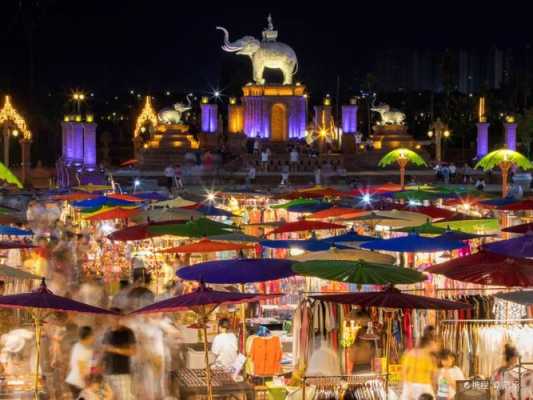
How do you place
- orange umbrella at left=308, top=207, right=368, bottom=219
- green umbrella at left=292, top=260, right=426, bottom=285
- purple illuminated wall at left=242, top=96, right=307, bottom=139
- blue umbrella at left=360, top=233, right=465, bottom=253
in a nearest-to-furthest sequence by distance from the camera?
green umbrella at left=292, top=260, right=426, bottom=285 < blue umbrella at left=360, top=233, right=465, bottom=253 < orange umbrella at left=308, top=207, right=368, bottom=219 < purple illuminated wall at left=242, top=96, right=307, bottom=139

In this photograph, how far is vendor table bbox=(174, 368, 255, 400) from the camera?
1120cm

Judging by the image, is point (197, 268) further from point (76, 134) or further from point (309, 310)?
point (76, 134)

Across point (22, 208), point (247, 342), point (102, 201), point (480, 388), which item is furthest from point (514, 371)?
point (22, 208)

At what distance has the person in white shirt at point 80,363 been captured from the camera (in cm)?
1047

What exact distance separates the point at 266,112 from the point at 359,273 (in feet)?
155

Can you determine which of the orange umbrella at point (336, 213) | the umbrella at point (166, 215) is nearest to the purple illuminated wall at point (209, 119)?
the umbrella at point (166, 215)

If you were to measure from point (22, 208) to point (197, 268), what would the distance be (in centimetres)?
2008

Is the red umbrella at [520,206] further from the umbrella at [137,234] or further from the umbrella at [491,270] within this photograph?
the umbrella at [491,270]

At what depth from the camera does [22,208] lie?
3216 centimetres

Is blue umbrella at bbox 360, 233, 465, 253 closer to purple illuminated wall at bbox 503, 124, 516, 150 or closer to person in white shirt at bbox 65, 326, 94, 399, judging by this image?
person in white shirt at bbox 65, 326, 94, 399

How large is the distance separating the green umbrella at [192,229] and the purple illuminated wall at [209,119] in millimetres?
46117

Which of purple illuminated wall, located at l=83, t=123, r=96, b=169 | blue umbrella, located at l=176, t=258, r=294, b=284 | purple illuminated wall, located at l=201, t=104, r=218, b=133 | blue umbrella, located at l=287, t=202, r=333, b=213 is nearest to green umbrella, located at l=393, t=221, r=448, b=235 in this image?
blue umbrella, located at l=176, t=258, r=294, b=284

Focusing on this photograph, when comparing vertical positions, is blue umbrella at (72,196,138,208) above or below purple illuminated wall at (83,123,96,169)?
below

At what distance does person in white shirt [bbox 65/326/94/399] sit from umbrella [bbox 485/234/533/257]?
19.8 feet
